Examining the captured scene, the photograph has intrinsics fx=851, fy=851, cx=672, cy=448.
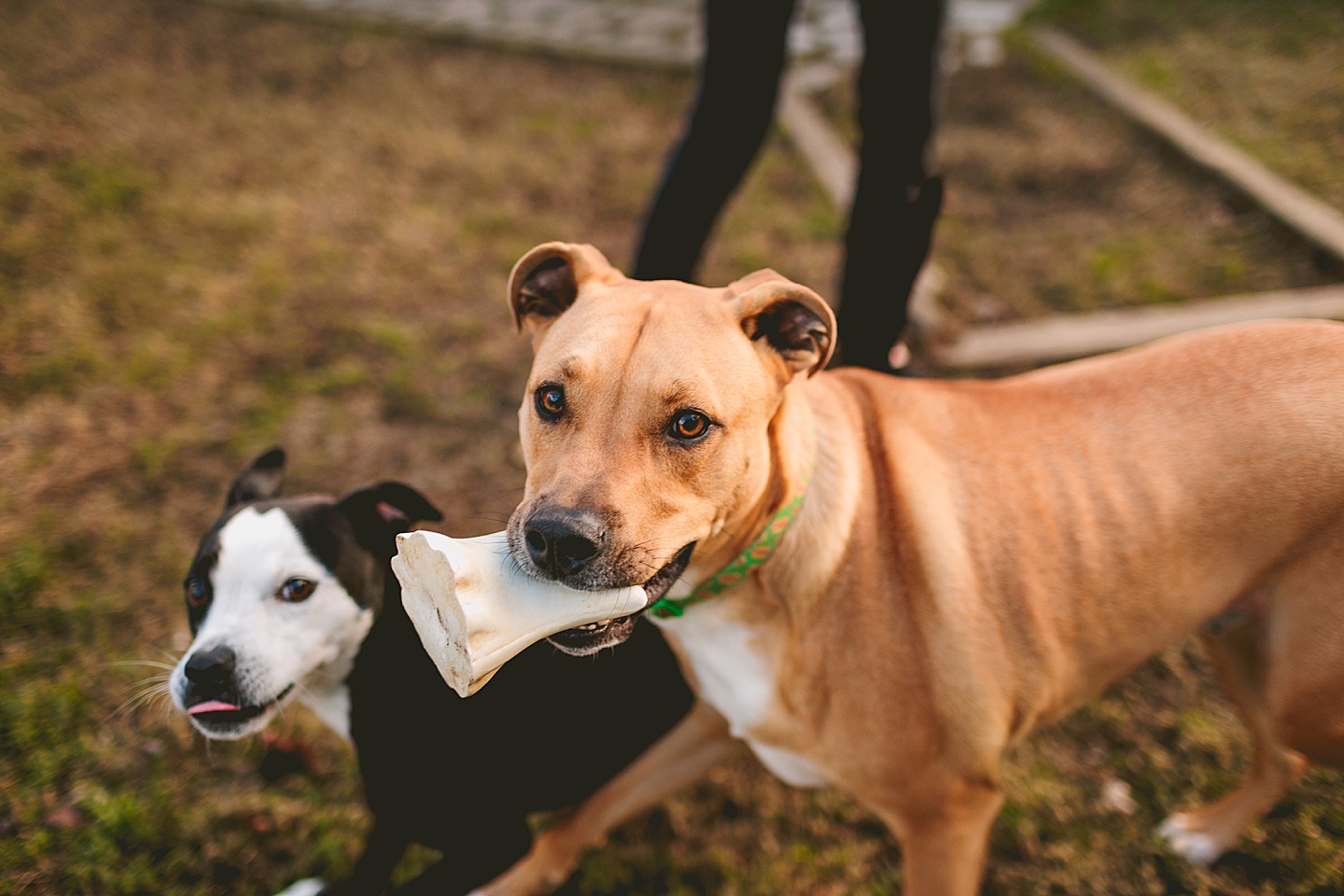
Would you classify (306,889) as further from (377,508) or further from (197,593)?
(377,508)

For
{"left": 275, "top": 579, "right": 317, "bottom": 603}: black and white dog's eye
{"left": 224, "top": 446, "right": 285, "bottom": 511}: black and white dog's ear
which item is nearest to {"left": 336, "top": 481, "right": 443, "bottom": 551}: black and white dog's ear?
{"left": 275, "top": 579, "right": 317, "bottom": 603}: black and white dog's eye

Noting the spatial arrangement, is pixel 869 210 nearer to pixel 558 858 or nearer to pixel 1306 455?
pixel 1306 455

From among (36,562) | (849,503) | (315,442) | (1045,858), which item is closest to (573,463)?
(849,503)

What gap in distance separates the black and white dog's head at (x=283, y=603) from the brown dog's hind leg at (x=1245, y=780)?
103 inches

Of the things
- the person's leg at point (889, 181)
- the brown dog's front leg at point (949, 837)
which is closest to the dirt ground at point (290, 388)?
the brown dog's front leg at point (949, 837)

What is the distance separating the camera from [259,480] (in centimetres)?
289

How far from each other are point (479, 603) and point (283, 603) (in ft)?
3.21

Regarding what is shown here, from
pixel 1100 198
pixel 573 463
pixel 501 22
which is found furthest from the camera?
pixel 501 22

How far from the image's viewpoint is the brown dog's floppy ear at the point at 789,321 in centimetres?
212

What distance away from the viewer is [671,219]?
372 cm

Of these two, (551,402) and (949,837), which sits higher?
(551,402)

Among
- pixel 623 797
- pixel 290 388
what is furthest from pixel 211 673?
pixel 290 388

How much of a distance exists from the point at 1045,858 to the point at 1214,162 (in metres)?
4.65

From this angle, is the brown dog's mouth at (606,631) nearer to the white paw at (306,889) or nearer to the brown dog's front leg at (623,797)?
the brown dog's front leg at (623,797)
